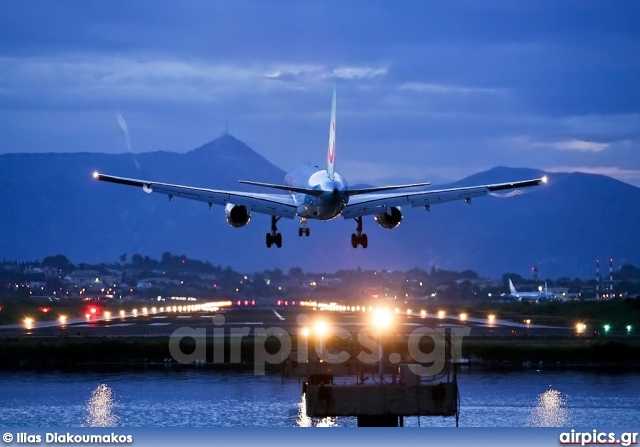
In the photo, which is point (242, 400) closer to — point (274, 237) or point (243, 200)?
point (243, 200)

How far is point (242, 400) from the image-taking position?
77.8 meters

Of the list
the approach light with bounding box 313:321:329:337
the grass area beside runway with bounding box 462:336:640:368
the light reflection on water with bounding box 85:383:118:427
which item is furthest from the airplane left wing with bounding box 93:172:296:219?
the grass area beside runway with bounding box 462:336:640:368

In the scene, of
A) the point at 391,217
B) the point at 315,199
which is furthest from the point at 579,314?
the point at 315,199

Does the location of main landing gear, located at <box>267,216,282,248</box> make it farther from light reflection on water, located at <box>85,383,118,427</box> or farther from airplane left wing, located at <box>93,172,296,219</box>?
light reflection on water, located at <box>85,383,118,427</box>

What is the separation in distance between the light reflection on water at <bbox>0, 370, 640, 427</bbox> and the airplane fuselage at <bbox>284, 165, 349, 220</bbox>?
41.7 ft

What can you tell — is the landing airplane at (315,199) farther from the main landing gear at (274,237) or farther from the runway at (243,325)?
the runway at (243,325)

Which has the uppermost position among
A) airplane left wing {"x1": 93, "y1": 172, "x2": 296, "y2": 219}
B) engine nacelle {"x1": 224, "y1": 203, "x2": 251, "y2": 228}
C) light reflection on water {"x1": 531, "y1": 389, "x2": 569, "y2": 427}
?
airplane left wing {"x1": 93, "y1": 172, "x2": 296, "y2": 219}

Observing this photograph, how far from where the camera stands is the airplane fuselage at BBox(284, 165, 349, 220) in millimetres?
89250

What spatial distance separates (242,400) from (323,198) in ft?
59.8

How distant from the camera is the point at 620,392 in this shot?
272ft

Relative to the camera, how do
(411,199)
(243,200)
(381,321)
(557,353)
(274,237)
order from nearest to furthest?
(243,200) → (274,237) → (411,199) → (557,353) → (381,321)

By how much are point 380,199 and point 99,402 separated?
31.5 meters

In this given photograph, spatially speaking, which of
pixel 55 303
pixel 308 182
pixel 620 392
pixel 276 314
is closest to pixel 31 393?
pixel 308 182

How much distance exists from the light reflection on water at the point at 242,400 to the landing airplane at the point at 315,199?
12.9 m
